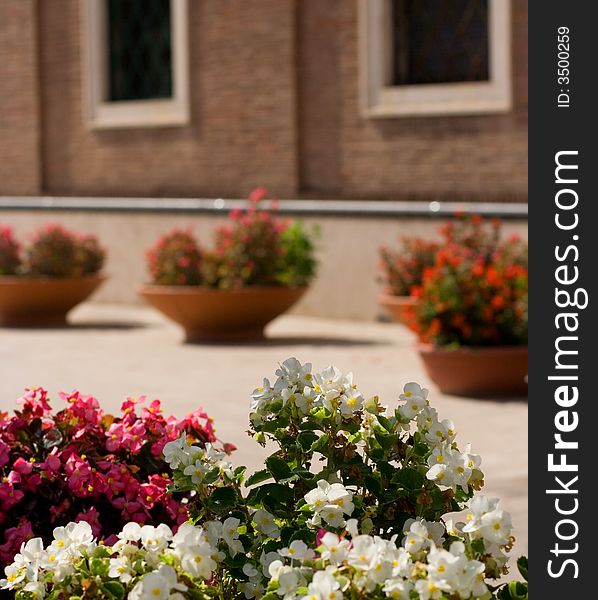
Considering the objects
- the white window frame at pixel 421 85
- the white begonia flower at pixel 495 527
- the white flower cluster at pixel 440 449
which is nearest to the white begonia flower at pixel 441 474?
the white flower cluster at pixel 440 449

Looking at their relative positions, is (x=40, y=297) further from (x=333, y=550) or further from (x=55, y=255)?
(x=333, y=550)

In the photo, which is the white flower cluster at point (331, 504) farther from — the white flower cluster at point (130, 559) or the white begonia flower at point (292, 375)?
the white begonia flower at point (292, 375)

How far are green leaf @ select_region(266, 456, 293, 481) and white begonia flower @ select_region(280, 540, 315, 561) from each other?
0.40 m

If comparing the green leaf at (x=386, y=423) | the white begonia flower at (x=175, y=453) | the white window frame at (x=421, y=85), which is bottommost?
the white begonia flower at (x=175, y=453)

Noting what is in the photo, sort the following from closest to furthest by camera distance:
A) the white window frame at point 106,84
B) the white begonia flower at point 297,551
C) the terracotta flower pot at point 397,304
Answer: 1. the white begonia flower at point 297,551
2. the terracotta flower pot at point 397,304
3. the white window frame at point 106,84

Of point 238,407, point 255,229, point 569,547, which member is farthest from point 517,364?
point 569,547

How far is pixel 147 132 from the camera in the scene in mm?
19438

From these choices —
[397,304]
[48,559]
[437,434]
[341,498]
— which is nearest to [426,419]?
[437,434]

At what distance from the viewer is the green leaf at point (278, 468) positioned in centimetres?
359

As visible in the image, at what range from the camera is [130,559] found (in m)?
3.32

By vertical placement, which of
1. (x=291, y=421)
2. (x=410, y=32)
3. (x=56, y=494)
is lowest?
(x=56, y=494)

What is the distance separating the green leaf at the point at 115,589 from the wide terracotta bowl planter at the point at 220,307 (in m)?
10.7

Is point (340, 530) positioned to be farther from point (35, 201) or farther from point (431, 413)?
point (35, 201)

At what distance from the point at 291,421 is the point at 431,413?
1.16ft
